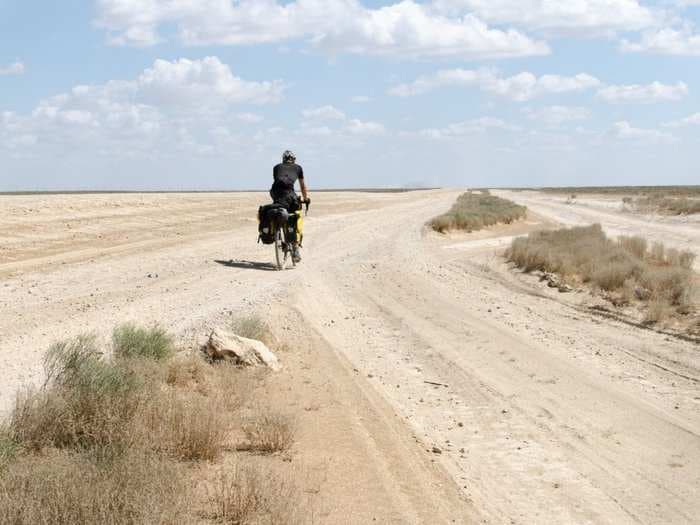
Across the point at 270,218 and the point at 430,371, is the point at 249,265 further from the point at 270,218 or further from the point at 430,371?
the point at 430,371

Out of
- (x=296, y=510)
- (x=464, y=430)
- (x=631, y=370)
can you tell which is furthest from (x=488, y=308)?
(x=296, y=510)

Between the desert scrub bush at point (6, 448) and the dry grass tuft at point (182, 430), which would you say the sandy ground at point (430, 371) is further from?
the desert scrub bush at point (6, 448)

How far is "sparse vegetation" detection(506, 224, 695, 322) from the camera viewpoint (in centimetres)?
1641

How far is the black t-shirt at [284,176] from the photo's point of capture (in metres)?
17.0

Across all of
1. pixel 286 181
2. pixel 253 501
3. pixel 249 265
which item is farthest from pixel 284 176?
pixel 253 501

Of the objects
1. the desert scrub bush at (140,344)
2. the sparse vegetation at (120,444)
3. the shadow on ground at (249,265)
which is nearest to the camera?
the sparse vegetation at (120,444)

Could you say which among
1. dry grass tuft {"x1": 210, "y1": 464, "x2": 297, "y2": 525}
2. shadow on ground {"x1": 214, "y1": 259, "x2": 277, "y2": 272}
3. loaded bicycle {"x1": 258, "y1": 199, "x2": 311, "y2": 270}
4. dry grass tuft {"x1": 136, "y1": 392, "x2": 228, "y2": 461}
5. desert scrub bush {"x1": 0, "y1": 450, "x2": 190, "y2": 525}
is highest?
loaded bicycle {"x1": 258, "y1": 199, "x2": 311, "y2": 270}

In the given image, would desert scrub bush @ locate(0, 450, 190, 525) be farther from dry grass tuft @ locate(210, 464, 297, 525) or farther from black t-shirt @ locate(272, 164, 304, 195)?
black t-shirt @ locate(272, 164, 304, 195)

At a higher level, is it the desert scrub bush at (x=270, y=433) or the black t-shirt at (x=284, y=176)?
the black t-shirt at (x=284, y=176)

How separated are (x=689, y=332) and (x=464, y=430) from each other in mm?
7562

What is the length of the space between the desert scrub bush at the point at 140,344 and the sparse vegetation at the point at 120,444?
8.2 inches

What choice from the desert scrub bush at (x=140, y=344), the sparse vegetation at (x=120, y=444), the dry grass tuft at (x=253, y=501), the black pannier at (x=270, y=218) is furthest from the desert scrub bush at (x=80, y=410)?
the black pannier at (x=270, y=218)

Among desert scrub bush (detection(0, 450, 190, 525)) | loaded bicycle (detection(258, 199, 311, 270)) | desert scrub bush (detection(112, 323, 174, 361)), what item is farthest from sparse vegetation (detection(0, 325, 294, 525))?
loaded bicycle (detection(258, 199, 311, 270))

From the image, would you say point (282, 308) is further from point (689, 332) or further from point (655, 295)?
point (655, 295)
